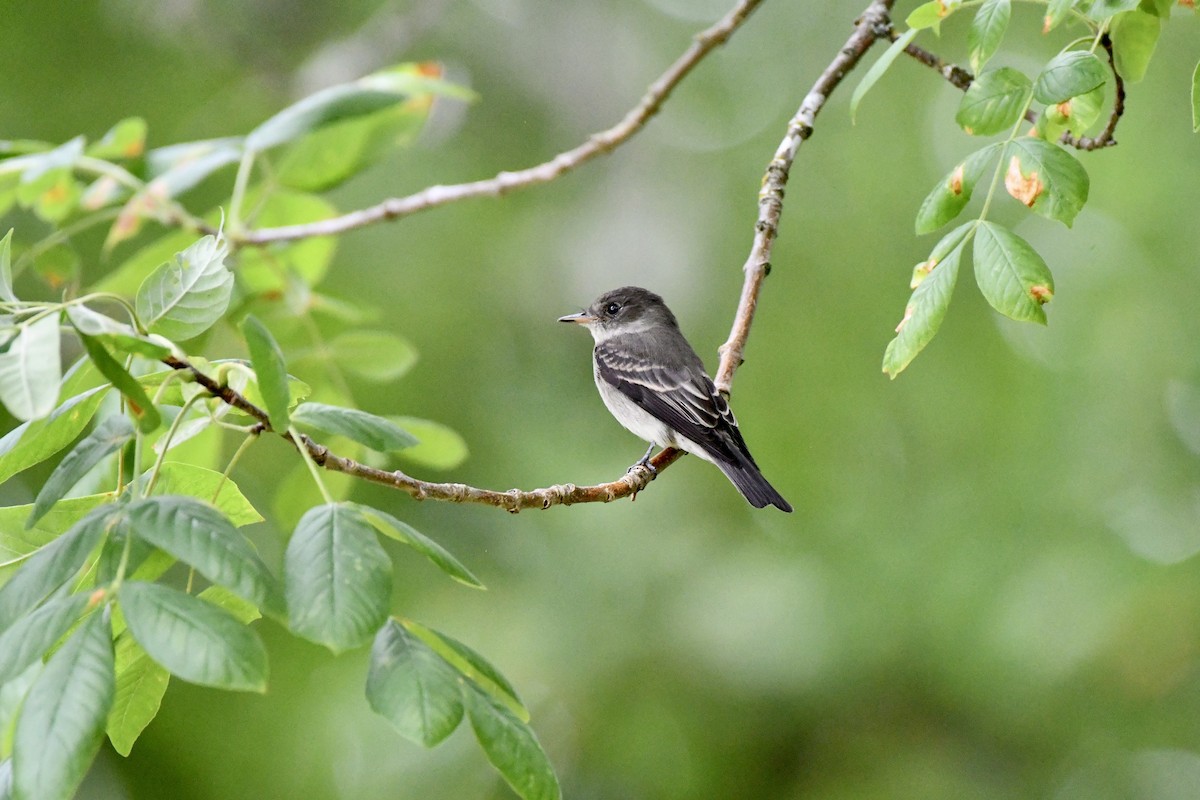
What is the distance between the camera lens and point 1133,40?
1959 mm

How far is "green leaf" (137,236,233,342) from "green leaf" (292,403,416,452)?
0.67 feet

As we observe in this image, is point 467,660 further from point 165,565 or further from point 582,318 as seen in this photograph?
point 582,318

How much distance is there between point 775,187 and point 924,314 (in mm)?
1298

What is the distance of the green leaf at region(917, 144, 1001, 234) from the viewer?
1842 mm

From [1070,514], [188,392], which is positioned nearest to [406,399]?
[1070,514]

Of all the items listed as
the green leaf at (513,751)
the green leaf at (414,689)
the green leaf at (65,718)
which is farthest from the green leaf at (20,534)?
the green leaf at (513,751)

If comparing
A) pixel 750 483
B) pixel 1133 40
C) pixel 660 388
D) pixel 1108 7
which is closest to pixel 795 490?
pixel 660 388

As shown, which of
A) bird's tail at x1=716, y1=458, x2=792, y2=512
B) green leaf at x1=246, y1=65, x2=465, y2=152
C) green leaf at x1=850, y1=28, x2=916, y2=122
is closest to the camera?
green leaf at x1=850, y1=28, x2=916, y2=122

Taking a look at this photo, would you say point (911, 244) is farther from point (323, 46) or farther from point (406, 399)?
point (323, 46)

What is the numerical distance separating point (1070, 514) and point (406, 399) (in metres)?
3.32

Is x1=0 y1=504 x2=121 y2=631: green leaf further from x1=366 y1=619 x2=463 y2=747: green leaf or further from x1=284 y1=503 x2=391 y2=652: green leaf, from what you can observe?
x1=366 y1=619 x2=463 y2=747: green leaf

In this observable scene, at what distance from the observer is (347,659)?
17.1 ft

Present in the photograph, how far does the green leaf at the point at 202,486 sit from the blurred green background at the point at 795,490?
3380 mm

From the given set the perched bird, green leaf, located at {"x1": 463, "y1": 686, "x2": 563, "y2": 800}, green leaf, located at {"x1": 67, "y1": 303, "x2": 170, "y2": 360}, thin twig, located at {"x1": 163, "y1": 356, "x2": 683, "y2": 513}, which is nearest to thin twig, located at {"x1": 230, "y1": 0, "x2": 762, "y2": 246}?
the perched bird
